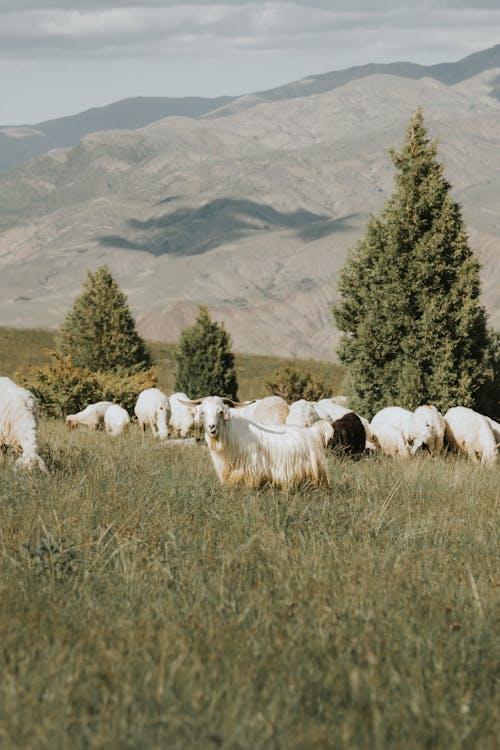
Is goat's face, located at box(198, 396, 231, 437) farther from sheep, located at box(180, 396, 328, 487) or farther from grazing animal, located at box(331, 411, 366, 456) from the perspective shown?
grazing animal, located at box(331, 411, 366, 456)

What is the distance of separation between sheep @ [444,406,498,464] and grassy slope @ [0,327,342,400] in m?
31.2

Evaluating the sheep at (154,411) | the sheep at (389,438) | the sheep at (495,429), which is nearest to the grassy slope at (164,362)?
the sheep at (154,411)

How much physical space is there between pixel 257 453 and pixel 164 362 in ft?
164

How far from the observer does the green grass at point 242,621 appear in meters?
3.62

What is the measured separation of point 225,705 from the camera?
147 inches

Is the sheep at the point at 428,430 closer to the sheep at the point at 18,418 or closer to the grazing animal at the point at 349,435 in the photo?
the grazing animal at the point at 349,435

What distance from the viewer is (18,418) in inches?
388

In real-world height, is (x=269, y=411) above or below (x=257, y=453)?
below

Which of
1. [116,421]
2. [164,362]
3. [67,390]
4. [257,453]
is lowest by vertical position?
[164,362]

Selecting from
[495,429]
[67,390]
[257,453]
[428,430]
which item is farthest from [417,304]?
[257,453]

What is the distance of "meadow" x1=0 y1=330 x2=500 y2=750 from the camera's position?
142 inches

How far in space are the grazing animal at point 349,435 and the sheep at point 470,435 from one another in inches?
62.8

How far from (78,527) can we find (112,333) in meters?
28.8

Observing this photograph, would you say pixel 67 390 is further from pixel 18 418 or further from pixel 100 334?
pixel 18 418
